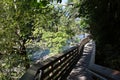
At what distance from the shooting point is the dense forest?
10117 millimetres

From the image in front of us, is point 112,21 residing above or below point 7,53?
above

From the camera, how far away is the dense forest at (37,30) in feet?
33.2

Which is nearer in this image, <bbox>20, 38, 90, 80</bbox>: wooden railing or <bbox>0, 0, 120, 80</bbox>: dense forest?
<bbox>20, 38, 90, 80</bbox>: wooden railing

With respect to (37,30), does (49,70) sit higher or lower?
lower

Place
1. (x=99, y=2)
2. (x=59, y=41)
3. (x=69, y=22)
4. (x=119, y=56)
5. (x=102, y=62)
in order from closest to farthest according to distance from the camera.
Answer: (x=119, y=56), (x=99, y=2), (x=102, y=62), (x=59, y=41), (x=69, y=22)

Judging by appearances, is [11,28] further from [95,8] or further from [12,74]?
[95,8]

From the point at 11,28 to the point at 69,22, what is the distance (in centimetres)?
1910

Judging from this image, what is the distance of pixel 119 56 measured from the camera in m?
9.06

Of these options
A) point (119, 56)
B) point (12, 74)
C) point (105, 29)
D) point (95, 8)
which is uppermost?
point (95, 8)

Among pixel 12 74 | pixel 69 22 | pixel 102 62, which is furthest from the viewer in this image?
pixel 69 22

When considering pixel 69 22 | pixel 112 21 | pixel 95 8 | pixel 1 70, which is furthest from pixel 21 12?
pixel 69 22

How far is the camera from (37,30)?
19.9 m

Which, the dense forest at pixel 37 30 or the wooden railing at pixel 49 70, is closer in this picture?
the wooden railing at pixel 49 70

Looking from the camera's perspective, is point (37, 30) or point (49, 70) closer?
point (49, 70)
